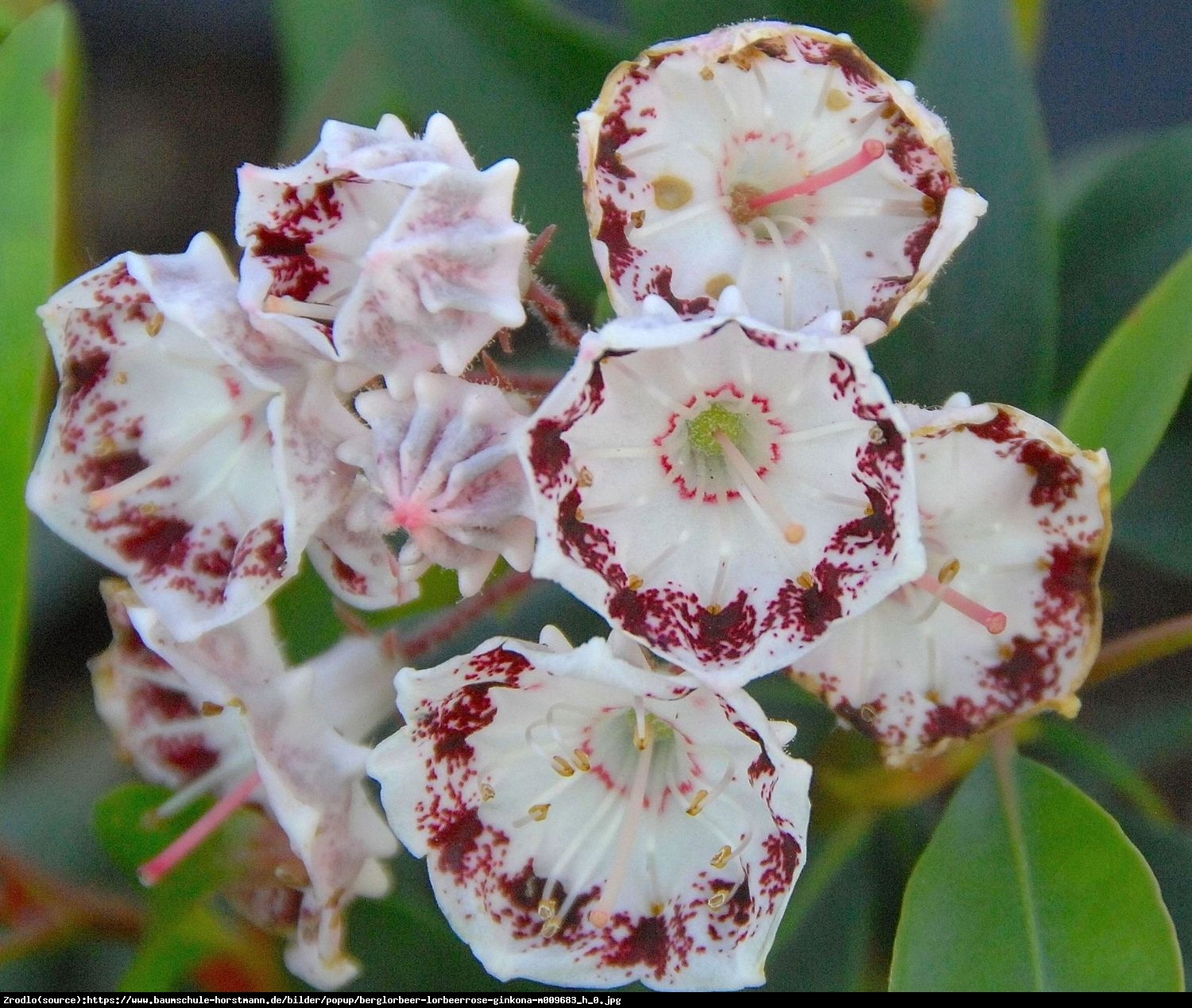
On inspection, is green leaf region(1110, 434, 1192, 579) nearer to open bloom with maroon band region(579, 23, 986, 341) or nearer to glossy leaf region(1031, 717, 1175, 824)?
glossy leaf region(1031, 717, 1175, 824)

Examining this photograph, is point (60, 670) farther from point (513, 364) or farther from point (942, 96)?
point (942, 96)

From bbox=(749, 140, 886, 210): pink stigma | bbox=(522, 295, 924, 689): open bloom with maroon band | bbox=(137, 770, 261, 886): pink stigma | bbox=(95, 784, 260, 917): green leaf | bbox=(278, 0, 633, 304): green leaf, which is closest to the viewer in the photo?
bbox=(522, 295, 924, 689): open bloom with maroon band

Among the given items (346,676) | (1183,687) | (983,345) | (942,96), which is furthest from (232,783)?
(1183,687)

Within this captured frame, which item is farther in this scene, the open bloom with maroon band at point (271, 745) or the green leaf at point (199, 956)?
the green leaf at point (199, 956)

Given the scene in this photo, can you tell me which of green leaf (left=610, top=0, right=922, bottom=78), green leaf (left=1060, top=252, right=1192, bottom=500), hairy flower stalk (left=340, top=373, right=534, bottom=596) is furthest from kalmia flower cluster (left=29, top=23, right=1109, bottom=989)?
green leaf (left=610, top=0, right=922, bottom=78)

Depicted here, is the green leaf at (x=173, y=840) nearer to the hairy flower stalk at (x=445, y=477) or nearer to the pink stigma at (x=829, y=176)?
the hairy flower stalk at (x=445, y=477)

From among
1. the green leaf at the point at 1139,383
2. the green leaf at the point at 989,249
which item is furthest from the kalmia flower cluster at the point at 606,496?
the green leaf at the point at 989,249
